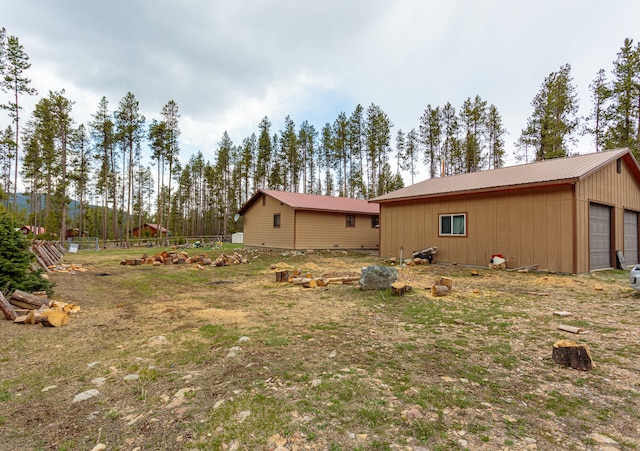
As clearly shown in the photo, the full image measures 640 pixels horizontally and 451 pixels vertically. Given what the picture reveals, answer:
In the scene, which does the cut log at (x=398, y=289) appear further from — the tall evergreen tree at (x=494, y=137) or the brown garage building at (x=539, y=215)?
the tall evergreen tree at (x=494, y=137)

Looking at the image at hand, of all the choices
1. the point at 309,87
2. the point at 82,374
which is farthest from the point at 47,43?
the point at 82,374

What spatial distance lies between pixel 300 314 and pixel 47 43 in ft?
46.2

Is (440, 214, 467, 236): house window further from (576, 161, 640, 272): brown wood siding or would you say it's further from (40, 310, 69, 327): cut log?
(40, 310, 69, 327): cut log

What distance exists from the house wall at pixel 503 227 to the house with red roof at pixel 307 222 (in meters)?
5.58

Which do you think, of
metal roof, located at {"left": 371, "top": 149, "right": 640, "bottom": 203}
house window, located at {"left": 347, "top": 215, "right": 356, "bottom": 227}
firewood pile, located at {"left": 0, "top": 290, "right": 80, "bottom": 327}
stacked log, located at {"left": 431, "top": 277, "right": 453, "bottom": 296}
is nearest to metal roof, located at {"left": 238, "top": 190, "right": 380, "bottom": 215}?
house window, located at {"left": 347, "top": 215, "right": 356, "bottom": 227}

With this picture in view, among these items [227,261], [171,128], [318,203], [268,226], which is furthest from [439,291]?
[171,128]

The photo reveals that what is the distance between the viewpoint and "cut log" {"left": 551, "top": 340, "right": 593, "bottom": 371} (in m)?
2.94

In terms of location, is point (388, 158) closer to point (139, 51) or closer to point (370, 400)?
point (139, 51)

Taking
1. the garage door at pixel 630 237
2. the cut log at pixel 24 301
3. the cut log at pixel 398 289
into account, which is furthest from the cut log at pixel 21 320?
the garage door at pixel 630 237

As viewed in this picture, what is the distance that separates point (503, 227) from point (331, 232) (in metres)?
10.1

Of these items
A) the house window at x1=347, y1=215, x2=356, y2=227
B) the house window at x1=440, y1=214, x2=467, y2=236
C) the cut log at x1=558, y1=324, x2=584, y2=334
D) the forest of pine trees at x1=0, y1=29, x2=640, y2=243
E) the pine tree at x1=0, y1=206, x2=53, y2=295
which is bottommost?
the cut log at x1=558, y1=324, x2=584, y2=334

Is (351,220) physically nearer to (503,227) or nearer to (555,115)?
(503,227)

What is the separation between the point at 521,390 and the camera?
8.42 feet

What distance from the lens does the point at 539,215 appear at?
985 cm
